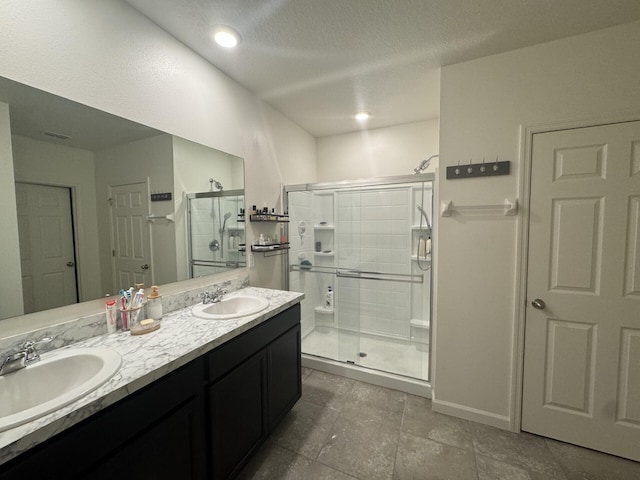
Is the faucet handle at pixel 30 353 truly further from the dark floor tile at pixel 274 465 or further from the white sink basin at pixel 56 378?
the dark floor tile at pixel 274 465

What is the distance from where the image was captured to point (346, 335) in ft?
9.27

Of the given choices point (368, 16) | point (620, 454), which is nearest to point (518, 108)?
point (368, 16)

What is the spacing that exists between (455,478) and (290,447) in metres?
0.97

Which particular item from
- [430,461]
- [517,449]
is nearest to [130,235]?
[430,461]

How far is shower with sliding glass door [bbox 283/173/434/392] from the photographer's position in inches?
99.4

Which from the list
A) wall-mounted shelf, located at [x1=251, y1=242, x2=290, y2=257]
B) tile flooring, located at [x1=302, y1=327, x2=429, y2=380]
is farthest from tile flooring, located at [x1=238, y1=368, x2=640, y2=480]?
wall-mounted shelf, located at [x1=251, y1=242, x2=290, y2=257]

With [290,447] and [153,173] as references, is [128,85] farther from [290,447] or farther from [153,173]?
[290,447]

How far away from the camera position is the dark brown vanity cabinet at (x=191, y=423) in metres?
0.76

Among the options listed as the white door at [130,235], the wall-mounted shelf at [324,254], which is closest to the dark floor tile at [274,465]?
A: the white door at [130,235]

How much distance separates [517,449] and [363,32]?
9.10 feet

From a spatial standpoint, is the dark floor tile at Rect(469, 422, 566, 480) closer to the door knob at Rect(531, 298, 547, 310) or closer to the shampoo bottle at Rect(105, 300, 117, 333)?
the door knob at Rect(531, 298, 547, 310)

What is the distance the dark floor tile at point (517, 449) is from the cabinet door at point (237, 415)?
4.58 feet

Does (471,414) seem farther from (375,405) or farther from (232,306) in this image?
(232,306)

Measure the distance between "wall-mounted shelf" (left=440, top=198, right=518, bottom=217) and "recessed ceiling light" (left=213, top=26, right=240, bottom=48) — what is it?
68.7 inches
